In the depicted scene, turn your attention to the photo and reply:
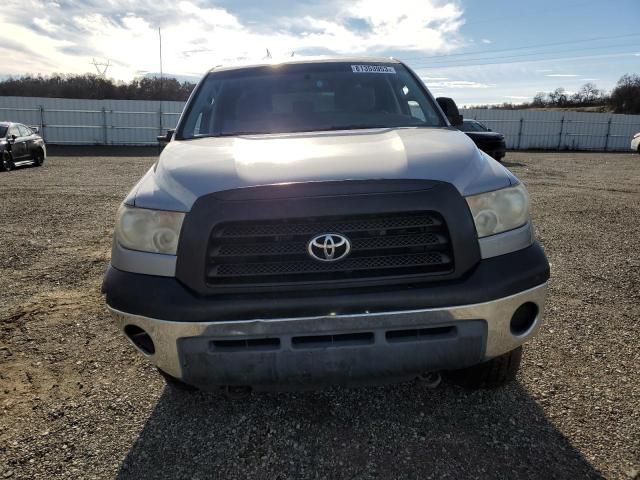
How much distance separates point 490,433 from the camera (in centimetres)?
244

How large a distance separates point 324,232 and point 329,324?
380mm

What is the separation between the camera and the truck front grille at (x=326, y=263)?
2066 millimetres

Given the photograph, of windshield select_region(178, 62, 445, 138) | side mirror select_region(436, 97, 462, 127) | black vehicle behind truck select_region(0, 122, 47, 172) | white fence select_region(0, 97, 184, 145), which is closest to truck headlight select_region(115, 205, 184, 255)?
windshield select_region(178, 62, 445, 138)

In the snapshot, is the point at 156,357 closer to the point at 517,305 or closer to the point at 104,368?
the point at 104,368

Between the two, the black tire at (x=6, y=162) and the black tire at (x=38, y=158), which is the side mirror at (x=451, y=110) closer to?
the black tire at (x=6, y=162)

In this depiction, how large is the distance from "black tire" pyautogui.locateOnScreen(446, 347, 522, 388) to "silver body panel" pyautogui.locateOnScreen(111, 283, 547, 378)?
48cm

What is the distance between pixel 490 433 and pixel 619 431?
0.63 m

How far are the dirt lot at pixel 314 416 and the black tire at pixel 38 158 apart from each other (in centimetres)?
1364

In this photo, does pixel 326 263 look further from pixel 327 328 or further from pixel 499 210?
pixel 499 210

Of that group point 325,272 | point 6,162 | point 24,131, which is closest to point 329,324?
point 325,272

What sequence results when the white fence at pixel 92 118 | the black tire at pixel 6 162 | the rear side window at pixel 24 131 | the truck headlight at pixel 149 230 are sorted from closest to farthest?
the truck headlight at pixel 149 230 < the black tire at pixel 6 162 < the rear side window at pixel 24 131 < the white fence at pixel 92 118

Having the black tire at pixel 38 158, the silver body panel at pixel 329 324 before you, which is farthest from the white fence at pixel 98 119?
the silver body panel at pixel 329 324

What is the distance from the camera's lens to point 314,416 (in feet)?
8.57

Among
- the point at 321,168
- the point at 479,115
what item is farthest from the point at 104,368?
the point at 479,115
